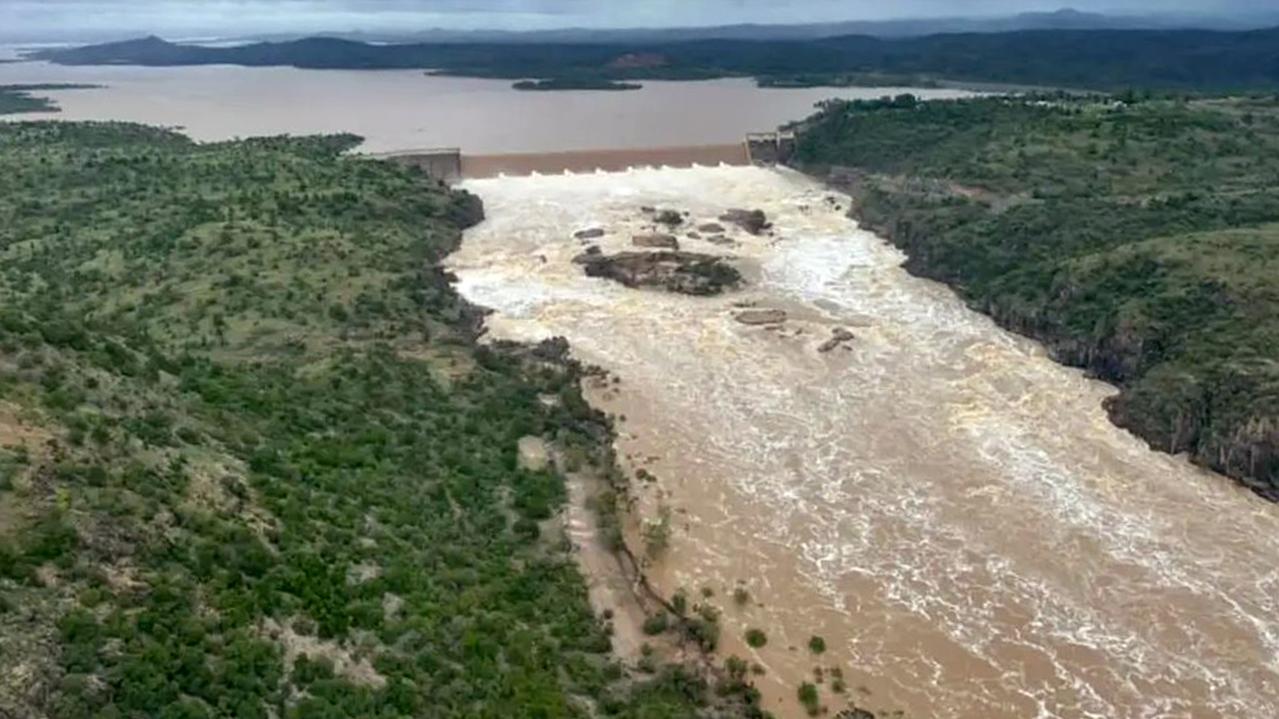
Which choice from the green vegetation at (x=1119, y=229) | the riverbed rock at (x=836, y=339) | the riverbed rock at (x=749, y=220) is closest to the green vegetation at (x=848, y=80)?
the green vegetation at (x=1119, y=229)

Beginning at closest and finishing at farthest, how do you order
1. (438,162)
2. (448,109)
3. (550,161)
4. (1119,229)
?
(1119,229)
(438,162)
(550,161)
(448,109)

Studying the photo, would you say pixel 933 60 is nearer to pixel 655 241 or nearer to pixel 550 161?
pixel 550 161

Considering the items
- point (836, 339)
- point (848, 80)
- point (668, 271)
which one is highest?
point (848, 80)

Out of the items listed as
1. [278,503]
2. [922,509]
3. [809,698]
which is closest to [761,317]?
[922,509]

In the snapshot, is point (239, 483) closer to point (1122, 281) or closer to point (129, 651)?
point (129, 651)

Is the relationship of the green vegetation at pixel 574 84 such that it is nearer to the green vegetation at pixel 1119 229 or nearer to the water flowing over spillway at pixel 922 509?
the green vegetation at pixel 1119 229
